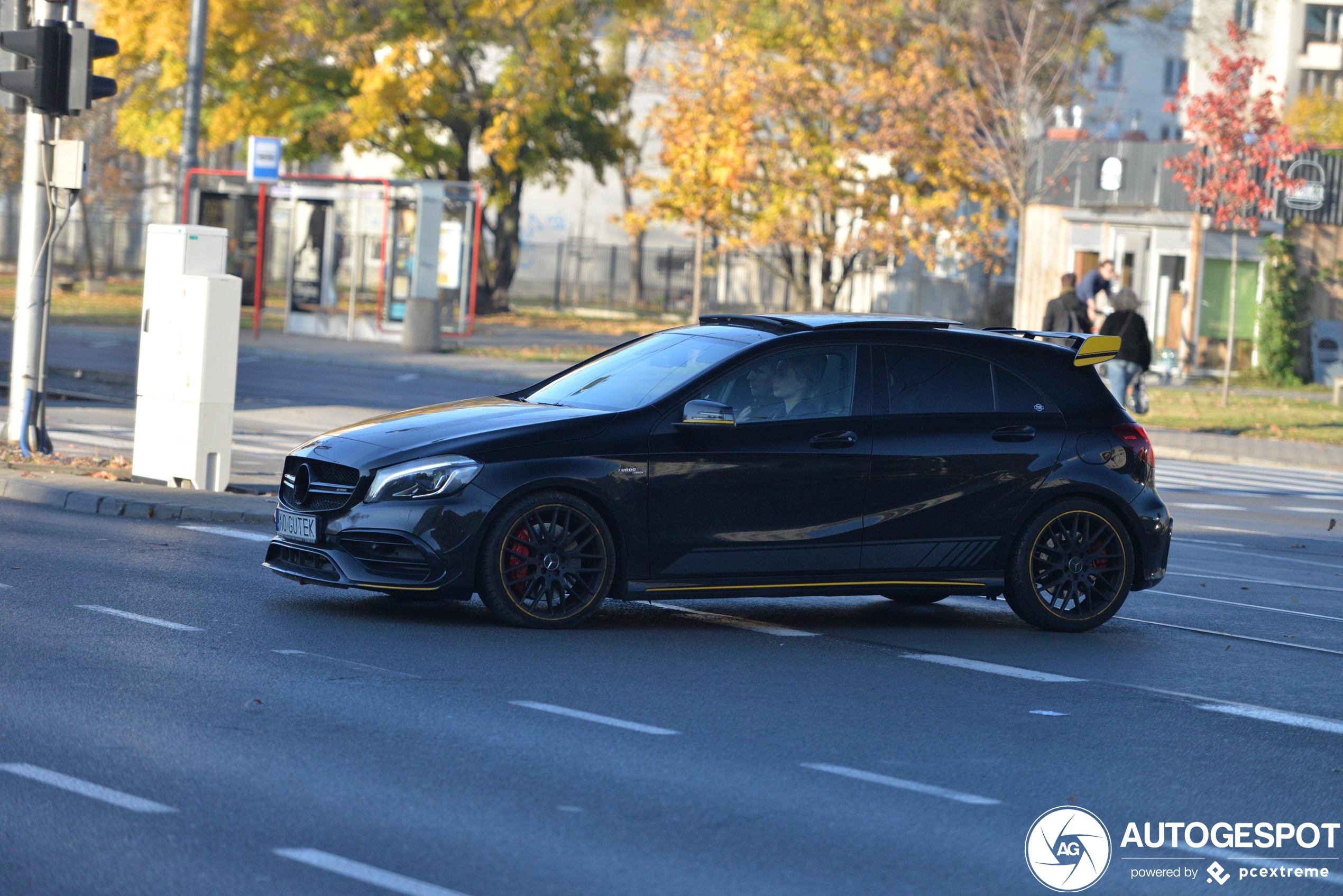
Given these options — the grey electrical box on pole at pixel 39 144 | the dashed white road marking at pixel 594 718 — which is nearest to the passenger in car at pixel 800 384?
the dashed white road marking at pixel 594 718

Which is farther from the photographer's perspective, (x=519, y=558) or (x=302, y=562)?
(x=302, y=562)

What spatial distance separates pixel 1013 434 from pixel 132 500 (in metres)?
6.07

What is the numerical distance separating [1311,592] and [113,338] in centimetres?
2500

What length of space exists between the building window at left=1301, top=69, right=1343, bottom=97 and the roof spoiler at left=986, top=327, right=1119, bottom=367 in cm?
8167

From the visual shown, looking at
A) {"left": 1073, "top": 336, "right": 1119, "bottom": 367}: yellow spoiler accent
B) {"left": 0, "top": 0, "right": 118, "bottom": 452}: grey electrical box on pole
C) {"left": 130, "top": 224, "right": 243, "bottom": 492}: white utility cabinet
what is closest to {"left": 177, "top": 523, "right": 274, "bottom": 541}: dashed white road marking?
{"left": 130, "top": 224, "right": 243, "bottom": 492}: white utility cabinet

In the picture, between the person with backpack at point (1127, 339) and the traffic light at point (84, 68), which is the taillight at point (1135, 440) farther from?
the person with backpack at point (1127, 339)

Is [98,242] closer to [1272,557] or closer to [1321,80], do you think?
[1272,557]

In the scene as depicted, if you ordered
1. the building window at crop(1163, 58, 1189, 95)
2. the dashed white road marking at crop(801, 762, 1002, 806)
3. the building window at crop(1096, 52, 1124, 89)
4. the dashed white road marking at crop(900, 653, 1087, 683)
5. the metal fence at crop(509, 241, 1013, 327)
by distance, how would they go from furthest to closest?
the building window at crop(1163, 58, 1189, 95) → the building window at crop(1096, 52, 1124, 89) → the metal fence at crop(509, 241, 1013, 327) → the dashed white road marking at crop(900, 653, 1087, 683) → the dashed white road marking at crop(801, 762, 1002, 806)

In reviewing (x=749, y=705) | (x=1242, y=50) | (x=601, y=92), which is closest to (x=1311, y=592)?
(x=749, y=705)

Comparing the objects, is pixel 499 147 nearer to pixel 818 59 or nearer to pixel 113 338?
pixel 818 59

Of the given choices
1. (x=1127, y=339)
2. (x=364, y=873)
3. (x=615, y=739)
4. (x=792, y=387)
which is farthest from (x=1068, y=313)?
(x=364, y=873)

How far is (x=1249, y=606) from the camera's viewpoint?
10594 mm

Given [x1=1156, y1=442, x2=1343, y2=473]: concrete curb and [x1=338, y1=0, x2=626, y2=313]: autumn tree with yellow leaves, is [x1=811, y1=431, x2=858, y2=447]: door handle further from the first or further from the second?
[x1=338, y1=0, x2=626, y2=313]: autumn tree with yellow leaves

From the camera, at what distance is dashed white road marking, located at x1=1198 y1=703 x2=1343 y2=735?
7.34 m
